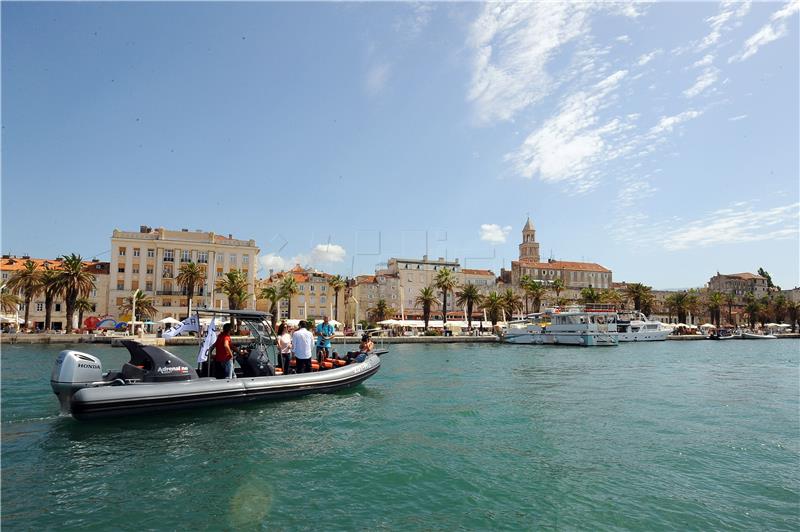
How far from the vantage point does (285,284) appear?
234 ft

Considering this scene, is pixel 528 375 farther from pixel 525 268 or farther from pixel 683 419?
pixel 525 268

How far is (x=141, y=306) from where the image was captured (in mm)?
66938

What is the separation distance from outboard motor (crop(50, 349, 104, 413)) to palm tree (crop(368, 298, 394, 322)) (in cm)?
7690

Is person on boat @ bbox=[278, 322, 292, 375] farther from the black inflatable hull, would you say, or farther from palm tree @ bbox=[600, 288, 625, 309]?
palm tree @ bbox=[600, 288, 625, 309]

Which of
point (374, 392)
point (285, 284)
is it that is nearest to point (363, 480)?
point (374, 392)

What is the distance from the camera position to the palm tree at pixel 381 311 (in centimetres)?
9038

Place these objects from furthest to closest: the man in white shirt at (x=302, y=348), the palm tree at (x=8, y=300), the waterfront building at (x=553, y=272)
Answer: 1. the waterfront building at (x=553, y=272)
2. the palm tree at (x=8, y=300)
3. the man in white shirt at (x=302, y=348)

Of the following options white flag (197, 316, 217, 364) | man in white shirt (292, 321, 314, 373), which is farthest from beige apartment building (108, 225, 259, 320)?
white flag (197, 316, 217, 364)

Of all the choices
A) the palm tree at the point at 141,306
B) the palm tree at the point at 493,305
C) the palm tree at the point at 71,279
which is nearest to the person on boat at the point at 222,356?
the palm tree at the point at 71,279

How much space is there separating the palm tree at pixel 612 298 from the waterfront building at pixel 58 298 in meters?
83.6

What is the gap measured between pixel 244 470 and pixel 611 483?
7.06 metres

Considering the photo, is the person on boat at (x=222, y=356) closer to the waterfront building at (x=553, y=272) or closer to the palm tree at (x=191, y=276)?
the palm tree at (x=191, y=276)

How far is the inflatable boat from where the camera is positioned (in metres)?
13.0

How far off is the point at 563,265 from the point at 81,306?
315 feet
